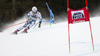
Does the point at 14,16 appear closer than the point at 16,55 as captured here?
No

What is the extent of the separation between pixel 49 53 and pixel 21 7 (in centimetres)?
2257

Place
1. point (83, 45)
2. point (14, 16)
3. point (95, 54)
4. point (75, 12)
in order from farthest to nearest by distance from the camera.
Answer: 1. point (14, 16)
2. point (83, 45)
3. point (75, 12)
4. point (95, 54)

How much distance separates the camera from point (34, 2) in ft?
90.3

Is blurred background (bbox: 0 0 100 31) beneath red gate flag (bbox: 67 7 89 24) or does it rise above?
above

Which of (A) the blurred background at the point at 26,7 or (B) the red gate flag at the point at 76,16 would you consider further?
(A) the blurred background at the point at 26,7

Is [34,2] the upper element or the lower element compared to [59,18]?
upper

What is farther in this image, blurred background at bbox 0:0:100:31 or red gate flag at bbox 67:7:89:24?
blurred background at bbox 0:0:100:31

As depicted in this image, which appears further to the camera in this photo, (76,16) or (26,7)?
(26,7)

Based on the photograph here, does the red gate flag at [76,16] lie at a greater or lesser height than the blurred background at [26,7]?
lesser

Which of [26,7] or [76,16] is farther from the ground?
[26,7]

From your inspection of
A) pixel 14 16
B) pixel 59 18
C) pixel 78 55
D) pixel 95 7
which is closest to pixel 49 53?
pixel 78 55

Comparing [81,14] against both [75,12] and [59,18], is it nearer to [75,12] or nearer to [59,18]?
[75,12]

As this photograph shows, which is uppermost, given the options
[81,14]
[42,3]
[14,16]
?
[42,3]

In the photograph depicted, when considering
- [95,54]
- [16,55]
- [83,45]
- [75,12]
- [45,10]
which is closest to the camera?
[95,54]
